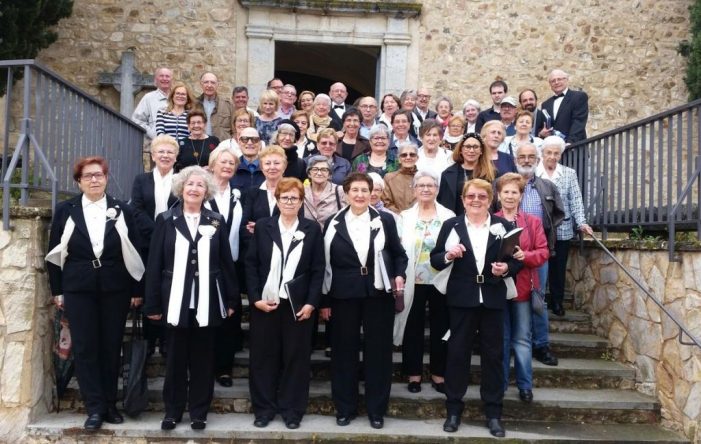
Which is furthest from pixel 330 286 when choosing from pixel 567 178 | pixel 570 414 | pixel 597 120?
pixel 597 120

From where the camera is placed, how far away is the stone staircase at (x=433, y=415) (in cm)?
430

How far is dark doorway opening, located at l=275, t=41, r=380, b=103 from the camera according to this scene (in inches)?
433

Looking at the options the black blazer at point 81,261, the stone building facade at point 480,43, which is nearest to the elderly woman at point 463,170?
the black blazer at point 81,261

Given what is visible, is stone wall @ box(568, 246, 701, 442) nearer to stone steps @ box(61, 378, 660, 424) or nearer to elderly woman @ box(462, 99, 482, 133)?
stone steps @ box(61, 378, 660, 424)

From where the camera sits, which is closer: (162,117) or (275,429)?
(275,429)

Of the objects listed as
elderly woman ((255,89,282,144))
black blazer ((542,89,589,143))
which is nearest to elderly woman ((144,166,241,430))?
elderly woman ((255,89,282,144))

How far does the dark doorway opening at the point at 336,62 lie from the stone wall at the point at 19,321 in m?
6.52

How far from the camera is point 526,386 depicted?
15.6 ft

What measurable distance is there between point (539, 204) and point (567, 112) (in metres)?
2.22

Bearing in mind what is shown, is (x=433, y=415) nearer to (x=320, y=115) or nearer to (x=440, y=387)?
(x=440, y=387)

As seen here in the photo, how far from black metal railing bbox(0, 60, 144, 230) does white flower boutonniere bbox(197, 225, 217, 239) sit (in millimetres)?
1046

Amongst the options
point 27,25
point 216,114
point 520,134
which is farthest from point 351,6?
point 520,134

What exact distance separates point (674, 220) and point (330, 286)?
2.45m

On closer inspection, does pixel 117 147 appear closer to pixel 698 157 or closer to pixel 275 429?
pixel 275 429
